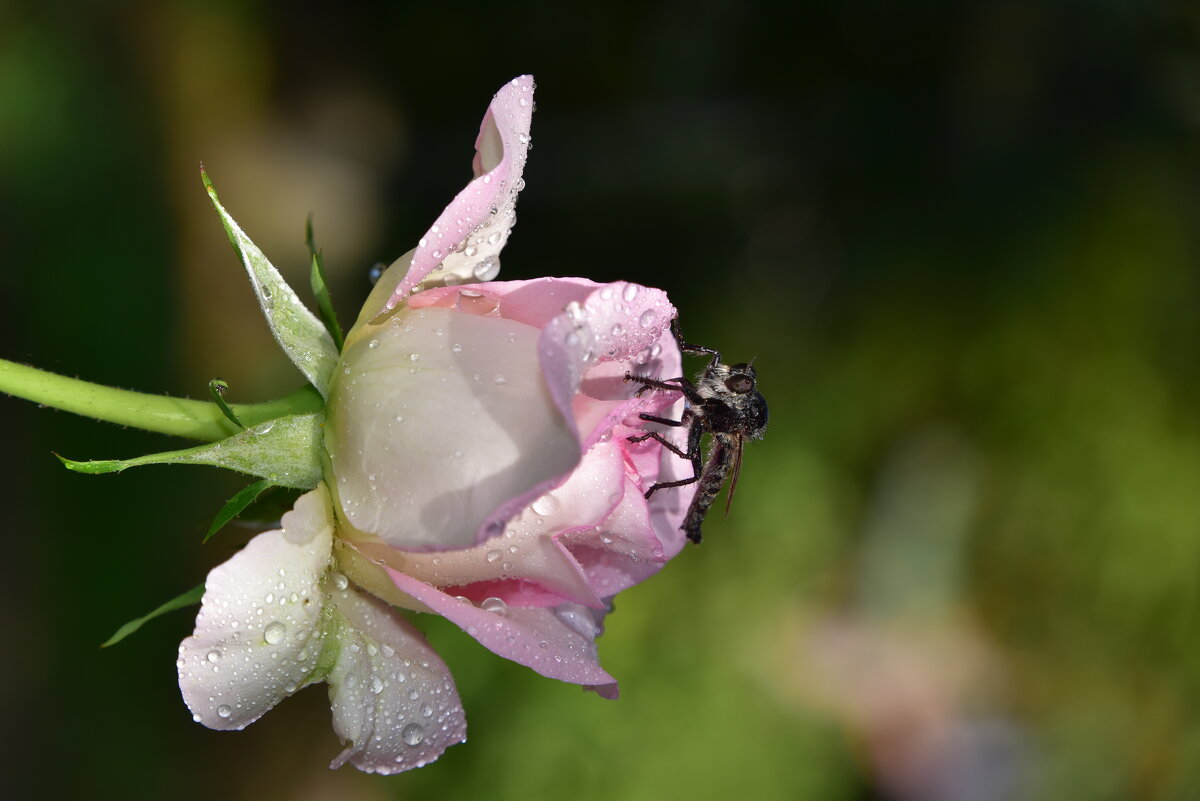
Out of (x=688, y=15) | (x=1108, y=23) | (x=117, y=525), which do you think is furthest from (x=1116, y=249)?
(x=117, y=525)

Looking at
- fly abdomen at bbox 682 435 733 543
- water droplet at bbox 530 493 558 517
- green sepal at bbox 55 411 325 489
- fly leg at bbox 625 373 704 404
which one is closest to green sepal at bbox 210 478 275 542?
green sepal at bbox 55 411 325 489

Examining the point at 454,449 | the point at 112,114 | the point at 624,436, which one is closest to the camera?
the point at 454,449

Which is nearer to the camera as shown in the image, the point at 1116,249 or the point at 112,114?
the point at 112,114

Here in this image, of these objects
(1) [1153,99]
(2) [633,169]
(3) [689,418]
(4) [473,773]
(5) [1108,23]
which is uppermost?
(5) [1108,23]

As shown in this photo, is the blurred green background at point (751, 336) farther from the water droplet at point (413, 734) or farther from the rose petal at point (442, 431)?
the rose petal at point (442, 431)

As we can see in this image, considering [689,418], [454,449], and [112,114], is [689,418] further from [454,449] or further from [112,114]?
[112,114]

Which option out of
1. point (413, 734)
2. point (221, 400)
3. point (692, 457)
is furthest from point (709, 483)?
point (221, 400)

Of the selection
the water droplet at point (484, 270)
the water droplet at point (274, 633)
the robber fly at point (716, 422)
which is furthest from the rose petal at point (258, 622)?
the robber fly at point (716, 422)
